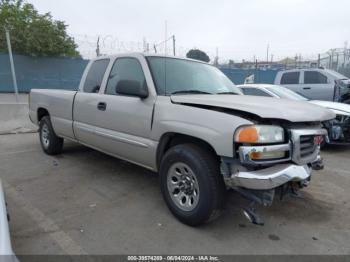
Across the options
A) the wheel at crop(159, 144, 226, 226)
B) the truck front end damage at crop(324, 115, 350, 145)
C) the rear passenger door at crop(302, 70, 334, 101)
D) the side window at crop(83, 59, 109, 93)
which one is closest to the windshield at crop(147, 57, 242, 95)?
the wheel at crop(159, 144, 226, 226)

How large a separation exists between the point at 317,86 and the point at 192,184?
9.60 m

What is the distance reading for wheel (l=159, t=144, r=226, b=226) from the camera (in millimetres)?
2971

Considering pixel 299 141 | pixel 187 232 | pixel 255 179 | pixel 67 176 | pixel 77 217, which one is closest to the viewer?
pixel 255 179

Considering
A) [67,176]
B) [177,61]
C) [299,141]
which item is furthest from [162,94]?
[67,176]

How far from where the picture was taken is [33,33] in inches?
628

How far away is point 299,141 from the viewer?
2.91m

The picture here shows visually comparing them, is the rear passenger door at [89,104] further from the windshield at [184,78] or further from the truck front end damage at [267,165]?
the truck front end damage at [267,165]

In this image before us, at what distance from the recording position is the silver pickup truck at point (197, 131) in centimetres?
278

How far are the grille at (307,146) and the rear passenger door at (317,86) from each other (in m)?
8.66

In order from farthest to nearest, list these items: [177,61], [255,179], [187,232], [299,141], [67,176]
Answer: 1. [67,176]
2. [177,61]
3. [187,232]
4. [299,141]
5. [255,179]

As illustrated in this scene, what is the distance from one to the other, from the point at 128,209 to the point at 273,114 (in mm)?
2050

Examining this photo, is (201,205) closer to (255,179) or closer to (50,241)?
(255,179)

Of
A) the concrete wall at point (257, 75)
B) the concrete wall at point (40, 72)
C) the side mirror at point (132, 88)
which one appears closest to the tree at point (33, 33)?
the concrete wall at point (40, 72)

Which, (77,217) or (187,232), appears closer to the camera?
(187,232)
